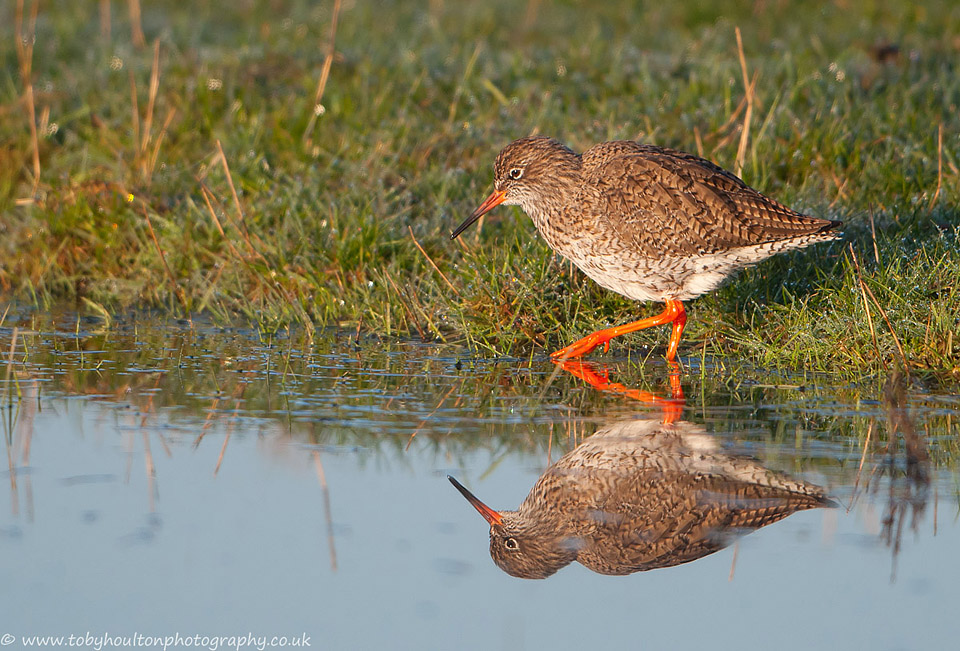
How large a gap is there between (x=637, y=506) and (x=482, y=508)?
1.80 feet

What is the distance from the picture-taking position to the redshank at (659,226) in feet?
20.4

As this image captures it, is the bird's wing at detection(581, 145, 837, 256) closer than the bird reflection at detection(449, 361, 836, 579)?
No

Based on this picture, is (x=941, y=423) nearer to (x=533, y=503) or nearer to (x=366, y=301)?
(x=533, y=503)

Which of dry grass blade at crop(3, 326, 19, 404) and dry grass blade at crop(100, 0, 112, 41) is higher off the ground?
dry grass blade at crop(100, 0, 112, 41)

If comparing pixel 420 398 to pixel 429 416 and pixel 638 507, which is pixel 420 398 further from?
pixel 638 507

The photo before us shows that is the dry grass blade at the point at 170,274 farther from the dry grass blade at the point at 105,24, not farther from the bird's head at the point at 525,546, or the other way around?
the dry grass blade at the point at 105,24

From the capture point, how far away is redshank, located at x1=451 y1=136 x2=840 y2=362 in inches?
245

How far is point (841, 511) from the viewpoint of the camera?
167 inches

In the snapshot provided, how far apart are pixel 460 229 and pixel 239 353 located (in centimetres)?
142

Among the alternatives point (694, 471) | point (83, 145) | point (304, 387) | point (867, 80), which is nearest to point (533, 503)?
point (694, 471)

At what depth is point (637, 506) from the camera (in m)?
4.33

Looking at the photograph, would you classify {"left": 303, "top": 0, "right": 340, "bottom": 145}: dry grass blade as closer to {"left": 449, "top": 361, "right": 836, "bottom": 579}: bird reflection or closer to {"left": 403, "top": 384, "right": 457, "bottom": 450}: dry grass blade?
{"left": 403, "top": 384, "right": 457, "bottom": 450}: dry grass blade

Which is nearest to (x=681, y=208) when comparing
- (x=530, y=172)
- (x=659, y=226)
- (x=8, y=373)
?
(x=659, y=226)

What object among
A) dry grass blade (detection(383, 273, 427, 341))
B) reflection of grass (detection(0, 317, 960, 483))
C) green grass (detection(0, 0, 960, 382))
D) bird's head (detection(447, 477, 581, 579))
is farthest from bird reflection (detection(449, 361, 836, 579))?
dry grass blade (detection(383, 273, 427, 341))
